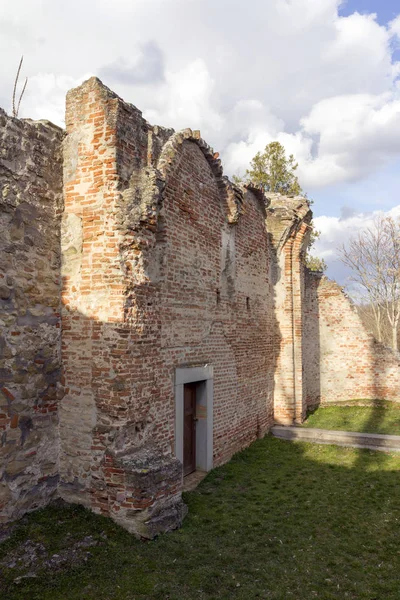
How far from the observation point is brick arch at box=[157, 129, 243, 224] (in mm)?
6742

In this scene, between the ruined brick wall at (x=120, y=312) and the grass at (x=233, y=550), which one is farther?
the ruined brick wall at (x=120, y=312)

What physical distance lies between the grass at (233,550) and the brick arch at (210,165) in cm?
468

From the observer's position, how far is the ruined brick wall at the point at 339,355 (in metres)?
14.2

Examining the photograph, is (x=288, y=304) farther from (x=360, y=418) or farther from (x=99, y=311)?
(x=99, y=311)

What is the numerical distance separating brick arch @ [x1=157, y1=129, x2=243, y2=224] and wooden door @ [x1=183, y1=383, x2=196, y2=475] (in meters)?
3.56

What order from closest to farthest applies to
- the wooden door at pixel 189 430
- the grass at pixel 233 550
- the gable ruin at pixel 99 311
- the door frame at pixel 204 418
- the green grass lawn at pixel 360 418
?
the grass at pixel 233 550
the gable ruin at pixel 99 311
the wooden door at pixel 189 430
the door frame at pixel 204 418
the green grass lawn at pixel 360 418

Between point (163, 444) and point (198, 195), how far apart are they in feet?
14.1

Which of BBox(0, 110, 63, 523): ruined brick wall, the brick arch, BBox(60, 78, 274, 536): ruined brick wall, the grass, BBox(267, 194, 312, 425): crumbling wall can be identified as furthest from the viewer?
BBox(267, 194, 312, 425): crumbling wall

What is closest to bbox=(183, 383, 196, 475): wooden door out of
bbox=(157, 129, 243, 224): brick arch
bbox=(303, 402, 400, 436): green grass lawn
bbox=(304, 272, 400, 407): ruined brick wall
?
bbox=(157, 129, 243, 224): brick arch

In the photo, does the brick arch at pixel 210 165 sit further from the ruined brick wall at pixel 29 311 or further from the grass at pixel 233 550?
the grass at pixel 233 550

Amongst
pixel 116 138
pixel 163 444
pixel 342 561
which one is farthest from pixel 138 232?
pixel 342 561

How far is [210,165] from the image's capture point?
8.46m

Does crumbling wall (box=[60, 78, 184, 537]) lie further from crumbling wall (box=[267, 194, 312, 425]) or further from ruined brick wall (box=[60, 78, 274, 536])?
crumbling wall (box=[267, 194, 312, 425])

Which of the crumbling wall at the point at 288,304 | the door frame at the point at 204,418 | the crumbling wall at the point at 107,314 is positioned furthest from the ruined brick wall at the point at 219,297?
the crumbling wall at the point at 107,314
